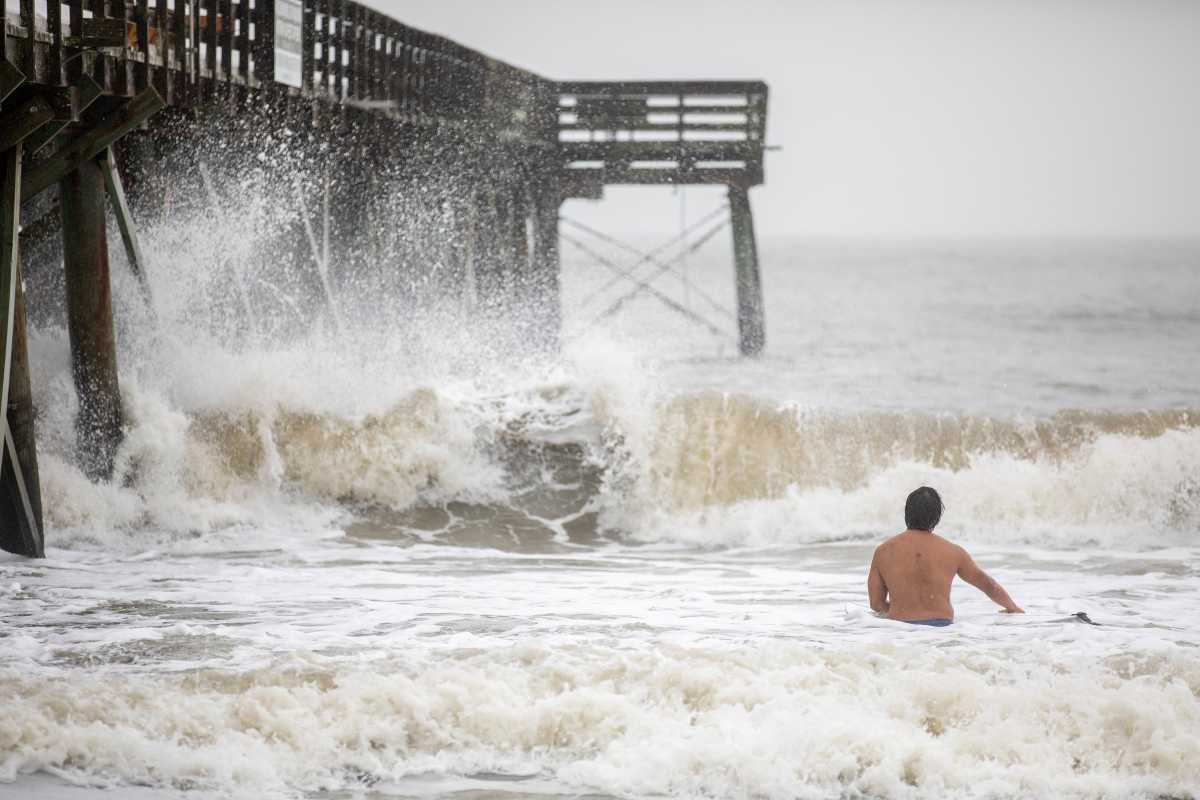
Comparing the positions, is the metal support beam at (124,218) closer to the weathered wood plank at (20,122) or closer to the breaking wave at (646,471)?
the breaking wave at (646,471)

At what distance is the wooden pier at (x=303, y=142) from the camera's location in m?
9.27

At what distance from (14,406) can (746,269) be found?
1477cm

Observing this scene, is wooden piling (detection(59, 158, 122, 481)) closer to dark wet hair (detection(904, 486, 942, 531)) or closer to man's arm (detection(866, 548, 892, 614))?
man's arm (detection(866, 548, 892, 614))


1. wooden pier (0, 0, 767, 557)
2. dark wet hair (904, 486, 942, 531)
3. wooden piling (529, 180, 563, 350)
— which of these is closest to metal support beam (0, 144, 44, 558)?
wooden pier (0, 0, 767, 557)

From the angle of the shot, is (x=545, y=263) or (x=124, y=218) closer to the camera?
(x=124, y=218)

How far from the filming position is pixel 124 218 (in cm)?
1057

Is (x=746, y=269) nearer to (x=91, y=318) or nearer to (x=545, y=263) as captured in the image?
(x=545, y=263)

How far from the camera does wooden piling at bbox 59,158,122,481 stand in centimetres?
1020

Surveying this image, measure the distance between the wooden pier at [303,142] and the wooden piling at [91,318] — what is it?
0.01 m

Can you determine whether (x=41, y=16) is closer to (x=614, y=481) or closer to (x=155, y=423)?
(x=155, y=423)

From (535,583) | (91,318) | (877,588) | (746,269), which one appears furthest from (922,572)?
(746,269)

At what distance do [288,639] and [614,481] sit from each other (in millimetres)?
6106

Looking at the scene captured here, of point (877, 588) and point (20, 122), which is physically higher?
point (20, 122)

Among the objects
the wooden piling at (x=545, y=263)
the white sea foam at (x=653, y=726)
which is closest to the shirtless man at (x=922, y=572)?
the white sea foam at (x=653, y=726)
